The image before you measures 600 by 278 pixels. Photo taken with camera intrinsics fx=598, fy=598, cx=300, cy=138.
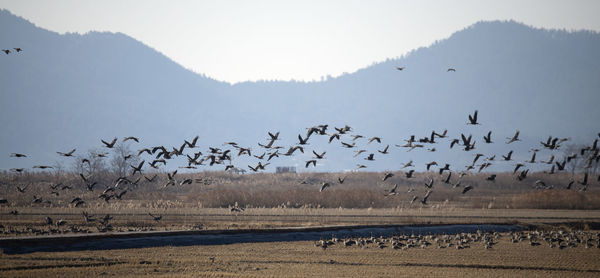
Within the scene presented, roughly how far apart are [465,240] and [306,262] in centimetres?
1150

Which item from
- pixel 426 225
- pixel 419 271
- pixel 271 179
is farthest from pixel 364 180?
pixel 419 271

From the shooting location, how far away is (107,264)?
28.0 metres

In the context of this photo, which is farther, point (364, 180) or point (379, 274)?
point (364, 180)

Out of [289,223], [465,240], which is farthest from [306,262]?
[289,223]

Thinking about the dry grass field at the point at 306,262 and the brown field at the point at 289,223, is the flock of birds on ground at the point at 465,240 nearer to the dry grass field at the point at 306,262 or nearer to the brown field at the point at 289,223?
the dry grass field at the point at 306,262

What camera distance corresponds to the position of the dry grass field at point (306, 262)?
2669 cm

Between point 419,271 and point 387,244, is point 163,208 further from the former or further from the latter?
point 419,271

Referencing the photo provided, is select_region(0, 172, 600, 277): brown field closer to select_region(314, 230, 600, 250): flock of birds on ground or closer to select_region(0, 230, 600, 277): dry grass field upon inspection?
select_region(0, 230, 600, 277): dry grass field

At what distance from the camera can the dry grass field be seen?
87.6ft

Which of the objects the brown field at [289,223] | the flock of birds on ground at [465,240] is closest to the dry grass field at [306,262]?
the brown field at [289,223]

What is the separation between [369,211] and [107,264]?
102ft

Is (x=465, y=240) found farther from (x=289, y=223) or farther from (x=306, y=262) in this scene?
(x=289, y=223)

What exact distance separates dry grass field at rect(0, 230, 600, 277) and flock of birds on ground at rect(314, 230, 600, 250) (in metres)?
0.61

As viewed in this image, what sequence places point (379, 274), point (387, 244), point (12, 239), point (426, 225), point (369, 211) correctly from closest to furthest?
point (379, 274) < point (12, 239) < point (387, 244) < point (426, 225) < point (369, 211)
